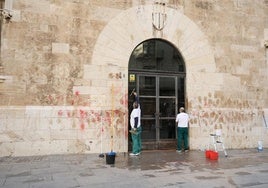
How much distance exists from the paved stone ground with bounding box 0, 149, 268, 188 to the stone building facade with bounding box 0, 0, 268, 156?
105cm

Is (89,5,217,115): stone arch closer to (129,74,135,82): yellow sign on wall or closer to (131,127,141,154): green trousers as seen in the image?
(129,74,135,82): yellow sign on wall

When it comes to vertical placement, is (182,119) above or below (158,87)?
below

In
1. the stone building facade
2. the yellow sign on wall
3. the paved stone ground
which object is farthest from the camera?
the yellow sign on wall

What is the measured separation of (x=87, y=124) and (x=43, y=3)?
447 centimetres

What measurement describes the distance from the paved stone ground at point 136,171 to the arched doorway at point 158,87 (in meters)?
1.31

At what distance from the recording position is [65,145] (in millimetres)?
9875

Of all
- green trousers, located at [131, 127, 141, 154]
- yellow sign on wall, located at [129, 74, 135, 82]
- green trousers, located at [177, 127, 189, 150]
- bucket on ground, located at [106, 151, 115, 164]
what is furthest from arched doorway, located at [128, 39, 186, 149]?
bucket on ground, located at [106, 151, 115, 164]

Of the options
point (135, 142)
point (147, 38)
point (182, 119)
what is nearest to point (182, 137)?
point (182, 119)

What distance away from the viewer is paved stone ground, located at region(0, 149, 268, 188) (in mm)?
6262

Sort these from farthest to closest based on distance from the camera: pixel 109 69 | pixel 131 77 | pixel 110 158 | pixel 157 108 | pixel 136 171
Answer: pixel 157 108 < pixel 131 77 < pixel 109 69 < pixel 110 158 < pixel 136 171

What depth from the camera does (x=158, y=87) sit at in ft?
37.9

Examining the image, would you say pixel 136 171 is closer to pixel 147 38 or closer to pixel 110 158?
pixel 110 158

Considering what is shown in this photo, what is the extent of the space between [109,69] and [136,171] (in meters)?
4.43

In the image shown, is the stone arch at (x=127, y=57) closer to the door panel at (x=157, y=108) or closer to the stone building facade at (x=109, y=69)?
the stone building facade at (x=109, y=69)
